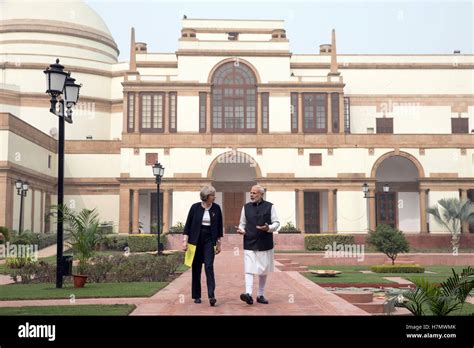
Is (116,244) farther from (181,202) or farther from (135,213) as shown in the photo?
(181,202)

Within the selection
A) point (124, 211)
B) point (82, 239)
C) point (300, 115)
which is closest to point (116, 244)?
point (124, 211)

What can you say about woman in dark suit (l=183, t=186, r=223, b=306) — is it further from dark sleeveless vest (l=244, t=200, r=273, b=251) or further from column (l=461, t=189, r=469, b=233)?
column (l=461, t=189, r=469, b=233)

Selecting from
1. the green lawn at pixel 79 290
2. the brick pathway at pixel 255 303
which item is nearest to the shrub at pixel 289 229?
the brick pathway at pixel 255 303

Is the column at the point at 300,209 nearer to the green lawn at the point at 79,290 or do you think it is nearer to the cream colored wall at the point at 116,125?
the cream colored wall at the point at 116,125

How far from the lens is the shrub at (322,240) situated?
3400 cm

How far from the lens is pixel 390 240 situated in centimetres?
2300

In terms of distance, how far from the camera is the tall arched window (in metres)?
40.7

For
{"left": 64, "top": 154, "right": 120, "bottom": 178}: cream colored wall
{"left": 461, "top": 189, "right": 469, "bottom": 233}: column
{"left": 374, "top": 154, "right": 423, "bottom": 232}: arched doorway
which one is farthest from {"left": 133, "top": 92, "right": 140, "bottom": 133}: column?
{"left": 461, "top": 189, "right": 469, "bottom": 233}: column

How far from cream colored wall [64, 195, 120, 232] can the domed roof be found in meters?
16.8

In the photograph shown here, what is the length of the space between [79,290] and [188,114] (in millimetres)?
28469

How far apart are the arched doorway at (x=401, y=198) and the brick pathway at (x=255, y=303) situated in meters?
30.1
